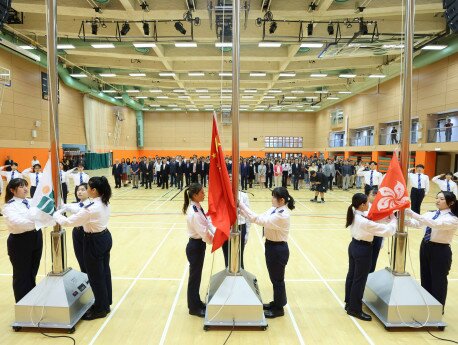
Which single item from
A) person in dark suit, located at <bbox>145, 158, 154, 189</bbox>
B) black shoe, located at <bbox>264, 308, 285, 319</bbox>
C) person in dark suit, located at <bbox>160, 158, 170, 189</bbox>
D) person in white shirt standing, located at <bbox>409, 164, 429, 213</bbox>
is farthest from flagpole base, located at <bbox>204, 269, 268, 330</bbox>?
person in dark suit, located at <bbox>145, 158, 154, 189</bbox>

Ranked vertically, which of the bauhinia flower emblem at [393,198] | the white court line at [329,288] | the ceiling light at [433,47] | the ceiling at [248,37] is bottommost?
the white court line at [329,288]

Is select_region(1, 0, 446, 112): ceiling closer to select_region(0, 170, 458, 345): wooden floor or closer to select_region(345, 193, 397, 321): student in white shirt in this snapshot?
select_region(0, 170, 458, 345): wooden floor

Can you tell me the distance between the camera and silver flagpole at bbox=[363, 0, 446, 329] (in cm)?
401

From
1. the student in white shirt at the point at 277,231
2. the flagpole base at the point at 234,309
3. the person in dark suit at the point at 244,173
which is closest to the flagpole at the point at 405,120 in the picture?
the student in white shirt at the point at 277,231

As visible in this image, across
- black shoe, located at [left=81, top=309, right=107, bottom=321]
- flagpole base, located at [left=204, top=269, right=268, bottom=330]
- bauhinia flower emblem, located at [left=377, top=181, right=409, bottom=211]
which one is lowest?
black shoe, located at [left=81, top=309, right=107, bottom=321]

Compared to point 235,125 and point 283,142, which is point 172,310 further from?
point 283,142

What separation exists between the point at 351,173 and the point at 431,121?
5408mm

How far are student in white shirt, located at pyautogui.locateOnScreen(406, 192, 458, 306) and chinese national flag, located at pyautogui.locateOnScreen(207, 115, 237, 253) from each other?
8.06ft

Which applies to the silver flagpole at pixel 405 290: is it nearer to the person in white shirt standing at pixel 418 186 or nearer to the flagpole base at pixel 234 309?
the flagpole base at pixel 234 309

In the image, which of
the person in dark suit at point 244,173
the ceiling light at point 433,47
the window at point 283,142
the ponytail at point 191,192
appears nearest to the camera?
the ponytail at point 191,192

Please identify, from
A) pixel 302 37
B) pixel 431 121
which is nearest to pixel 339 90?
pixel 431 121

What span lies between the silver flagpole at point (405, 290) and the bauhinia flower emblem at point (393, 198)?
0.78ft

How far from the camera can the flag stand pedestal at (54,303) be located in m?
3.95

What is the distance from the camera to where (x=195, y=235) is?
166 inches
